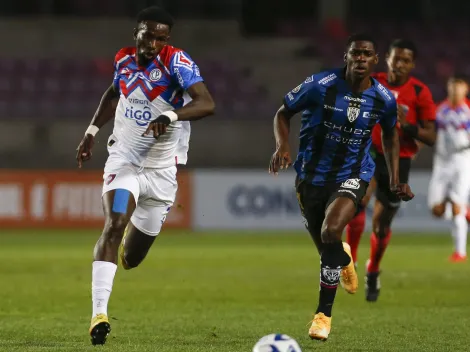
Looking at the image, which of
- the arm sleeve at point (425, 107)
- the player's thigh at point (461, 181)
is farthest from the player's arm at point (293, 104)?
the player's thigh at point (461, 181)

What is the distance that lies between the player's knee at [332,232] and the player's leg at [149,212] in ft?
4.52

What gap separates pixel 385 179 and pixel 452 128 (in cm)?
535

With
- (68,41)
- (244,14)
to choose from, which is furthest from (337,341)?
(244,14)

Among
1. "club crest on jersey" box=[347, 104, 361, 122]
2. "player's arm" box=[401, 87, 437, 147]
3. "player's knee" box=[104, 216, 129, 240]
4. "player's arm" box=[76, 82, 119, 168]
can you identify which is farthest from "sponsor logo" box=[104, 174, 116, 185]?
"player's arm" box=[401, 87, 437, 147]

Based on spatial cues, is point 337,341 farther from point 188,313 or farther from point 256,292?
point 256,292

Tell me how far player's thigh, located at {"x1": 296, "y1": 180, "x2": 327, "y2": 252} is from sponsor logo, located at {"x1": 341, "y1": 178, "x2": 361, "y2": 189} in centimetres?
19

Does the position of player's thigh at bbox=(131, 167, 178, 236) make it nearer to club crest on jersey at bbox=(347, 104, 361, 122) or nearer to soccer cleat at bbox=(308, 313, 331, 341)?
club crest on jersey at bbox=(347, 104, 361, 122)

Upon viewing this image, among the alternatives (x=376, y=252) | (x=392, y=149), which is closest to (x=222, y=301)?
(x=376, y=252)

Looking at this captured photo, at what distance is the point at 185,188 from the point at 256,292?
11.0 meters

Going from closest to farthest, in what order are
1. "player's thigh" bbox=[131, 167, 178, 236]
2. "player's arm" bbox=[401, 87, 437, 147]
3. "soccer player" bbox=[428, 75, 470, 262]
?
"player's thigh" bbox=[131, 167, 178, 236] < "player's arm" bbox=[401, 87, 437, 147] < "soccer player" bbox=[428, 75, 470, 262]

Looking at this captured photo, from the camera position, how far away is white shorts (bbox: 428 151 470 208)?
625 inches

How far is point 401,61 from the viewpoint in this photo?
10.6 meters

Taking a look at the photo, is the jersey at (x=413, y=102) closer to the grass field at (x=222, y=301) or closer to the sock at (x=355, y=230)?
the sock at (x=355, y=230)

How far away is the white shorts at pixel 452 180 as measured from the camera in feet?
52.1
